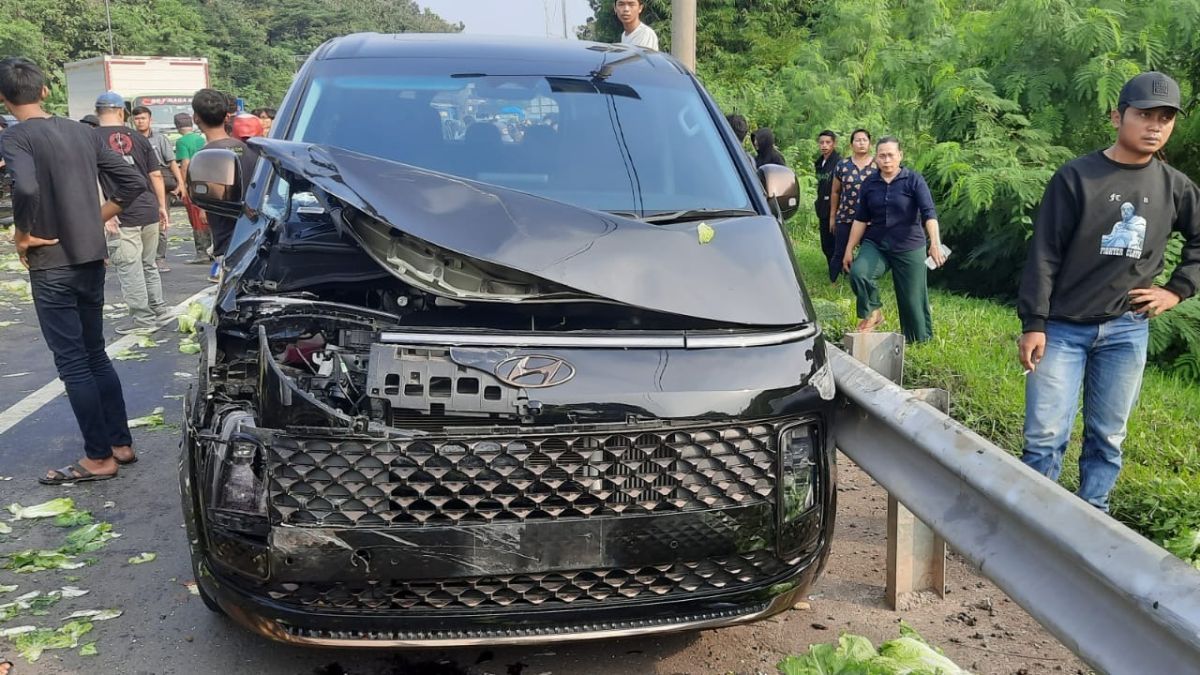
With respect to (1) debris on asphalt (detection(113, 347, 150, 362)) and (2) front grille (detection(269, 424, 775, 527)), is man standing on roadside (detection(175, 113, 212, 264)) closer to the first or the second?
(1) debris on asphalt (detection(113, 347, 150, 362))

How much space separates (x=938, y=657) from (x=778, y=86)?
20.6 meters

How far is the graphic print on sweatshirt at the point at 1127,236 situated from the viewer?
12.8 ft

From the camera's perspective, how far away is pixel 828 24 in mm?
20359

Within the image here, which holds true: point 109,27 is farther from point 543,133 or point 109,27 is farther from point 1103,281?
point 1103,281

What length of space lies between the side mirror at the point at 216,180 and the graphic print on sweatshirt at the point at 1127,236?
354 centimetres

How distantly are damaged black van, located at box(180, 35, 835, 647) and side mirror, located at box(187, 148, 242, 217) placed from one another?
0.48m

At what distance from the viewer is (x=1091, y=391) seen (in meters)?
4.18

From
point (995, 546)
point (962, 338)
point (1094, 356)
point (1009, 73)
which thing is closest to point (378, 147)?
point (995, 546)

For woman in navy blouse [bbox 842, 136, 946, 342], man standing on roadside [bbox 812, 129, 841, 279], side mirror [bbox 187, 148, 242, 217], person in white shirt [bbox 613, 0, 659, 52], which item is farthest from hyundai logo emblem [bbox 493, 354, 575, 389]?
man standing on roadside [bbox 812, 129, 841, 279]

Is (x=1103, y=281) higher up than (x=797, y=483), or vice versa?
(x=1103, y=281)

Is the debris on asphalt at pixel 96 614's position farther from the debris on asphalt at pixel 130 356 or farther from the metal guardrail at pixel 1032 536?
the debris on asphalt at pixel 130 356

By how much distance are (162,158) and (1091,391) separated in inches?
509

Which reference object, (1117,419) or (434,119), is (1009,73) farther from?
(434,119)

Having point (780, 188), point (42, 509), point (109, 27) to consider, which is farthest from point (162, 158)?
point (109, 27)
